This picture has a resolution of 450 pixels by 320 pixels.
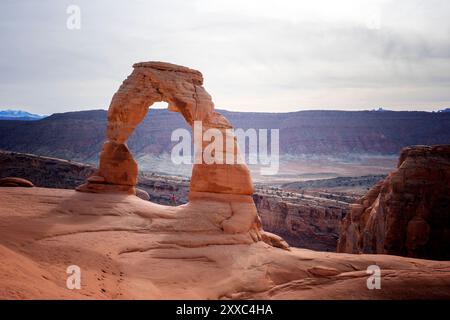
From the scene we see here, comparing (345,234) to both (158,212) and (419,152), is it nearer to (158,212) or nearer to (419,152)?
(419,152)

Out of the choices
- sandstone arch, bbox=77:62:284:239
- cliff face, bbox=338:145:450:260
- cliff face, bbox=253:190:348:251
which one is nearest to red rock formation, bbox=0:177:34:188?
sandstone arch, bbox=77:62:284:239

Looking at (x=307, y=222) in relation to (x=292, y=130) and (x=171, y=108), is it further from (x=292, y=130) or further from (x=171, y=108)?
(x=292, y=130)

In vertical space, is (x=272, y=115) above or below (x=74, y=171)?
above

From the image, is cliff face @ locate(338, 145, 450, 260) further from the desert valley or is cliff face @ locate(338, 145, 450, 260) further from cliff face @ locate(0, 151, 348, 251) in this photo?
cliff face @ locate(0, 151, 348, 251)

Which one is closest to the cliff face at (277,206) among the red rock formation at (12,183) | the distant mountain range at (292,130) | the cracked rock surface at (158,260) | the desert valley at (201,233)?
the desert valley at (201,233)
